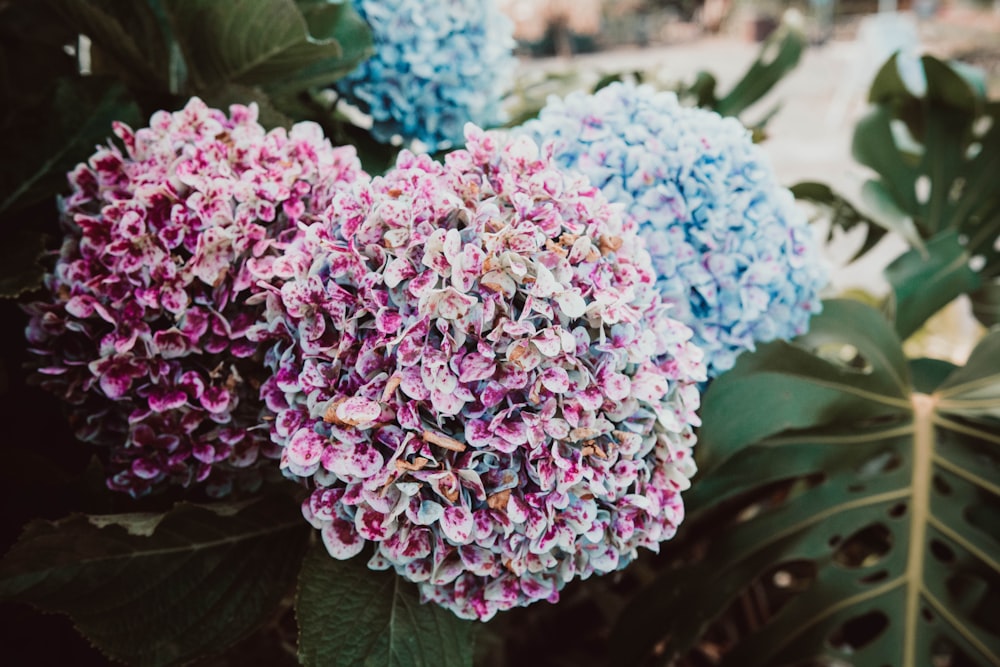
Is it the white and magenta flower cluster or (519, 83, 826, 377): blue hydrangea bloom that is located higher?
(519, 83, 826, 377): blue hydrangea bloom

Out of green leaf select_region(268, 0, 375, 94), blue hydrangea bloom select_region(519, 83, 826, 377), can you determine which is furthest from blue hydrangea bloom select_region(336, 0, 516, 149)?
blue hydrangea bloom select_region(519, 83, 826, 377)

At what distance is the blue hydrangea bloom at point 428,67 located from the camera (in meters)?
0.70

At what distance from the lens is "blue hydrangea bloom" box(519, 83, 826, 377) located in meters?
0.58

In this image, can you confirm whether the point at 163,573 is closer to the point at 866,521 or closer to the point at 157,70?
the point at 157,70

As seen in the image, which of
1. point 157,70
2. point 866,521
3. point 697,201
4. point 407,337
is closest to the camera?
point 407,337

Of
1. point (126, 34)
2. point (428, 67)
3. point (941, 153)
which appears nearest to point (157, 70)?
point (126, 34)

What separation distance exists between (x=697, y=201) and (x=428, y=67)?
276mm

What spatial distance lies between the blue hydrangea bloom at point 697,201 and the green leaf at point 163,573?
33 cm

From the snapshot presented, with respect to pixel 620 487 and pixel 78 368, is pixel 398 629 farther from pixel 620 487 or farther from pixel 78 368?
pixel 78 368

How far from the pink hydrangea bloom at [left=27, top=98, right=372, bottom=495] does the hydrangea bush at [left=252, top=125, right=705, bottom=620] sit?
0.05 m

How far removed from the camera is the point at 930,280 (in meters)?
0.84

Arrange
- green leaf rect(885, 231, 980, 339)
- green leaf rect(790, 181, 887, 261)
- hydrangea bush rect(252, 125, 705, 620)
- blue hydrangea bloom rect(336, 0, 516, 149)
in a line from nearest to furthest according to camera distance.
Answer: hydrangea bush rect(252, 125, 705, 620), blue hydrangea bloom rect(336, 0, 516, 149), green leaf rect(885, 231, 980, 339), green leaf rect(790, 181, 887, 261)

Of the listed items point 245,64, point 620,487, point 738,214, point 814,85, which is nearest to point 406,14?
point 245,64

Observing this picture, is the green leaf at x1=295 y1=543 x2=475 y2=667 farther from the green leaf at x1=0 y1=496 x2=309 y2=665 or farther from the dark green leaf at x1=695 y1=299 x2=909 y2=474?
the dark green leaf at x1=695 y1=299 x2=909 y2=474
